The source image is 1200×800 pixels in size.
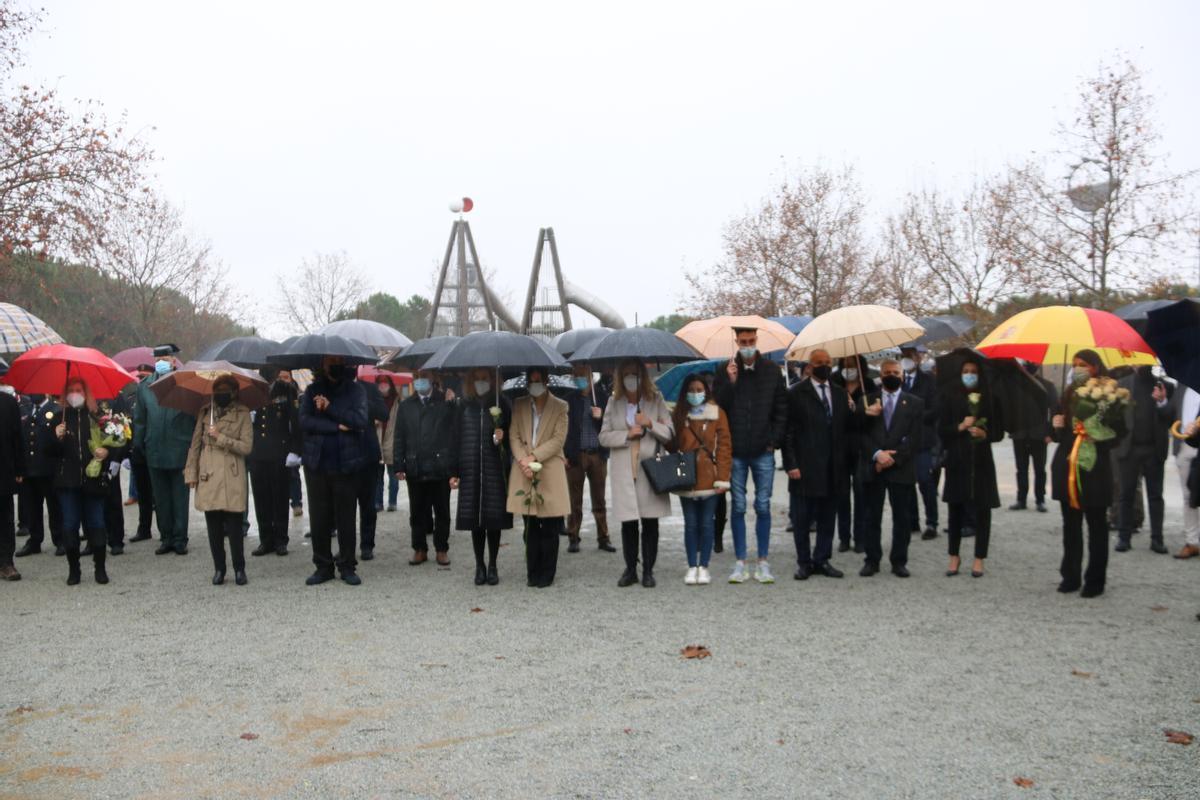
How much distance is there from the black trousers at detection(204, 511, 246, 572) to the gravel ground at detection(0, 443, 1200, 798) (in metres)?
0.30

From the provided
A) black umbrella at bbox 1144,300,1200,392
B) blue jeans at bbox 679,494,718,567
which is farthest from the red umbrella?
black umbrella at bbox 1144,300,1200,392

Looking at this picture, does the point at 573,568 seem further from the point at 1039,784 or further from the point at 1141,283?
the point at 1141,283

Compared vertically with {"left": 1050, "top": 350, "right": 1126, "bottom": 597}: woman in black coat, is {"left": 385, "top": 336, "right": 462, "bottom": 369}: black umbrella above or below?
above

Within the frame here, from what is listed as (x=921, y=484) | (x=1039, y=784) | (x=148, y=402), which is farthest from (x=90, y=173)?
(x=1039, y=784)

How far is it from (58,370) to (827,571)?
7.23m

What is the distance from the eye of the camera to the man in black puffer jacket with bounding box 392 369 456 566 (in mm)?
10070

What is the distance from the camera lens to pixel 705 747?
495 cm

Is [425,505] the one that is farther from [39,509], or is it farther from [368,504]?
[39,509]

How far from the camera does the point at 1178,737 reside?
4.97 metres

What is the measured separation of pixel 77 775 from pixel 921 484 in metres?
9.02

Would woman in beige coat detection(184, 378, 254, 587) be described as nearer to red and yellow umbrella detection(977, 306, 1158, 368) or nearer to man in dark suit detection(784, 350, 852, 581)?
man in dark suit detection(784, 350, 852, 581)

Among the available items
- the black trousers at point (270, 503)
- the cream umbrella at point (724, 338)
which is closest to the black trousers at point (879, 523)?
the cream umbrella at point (724, 338)

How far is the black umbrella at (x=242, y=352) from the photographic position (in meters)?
11.2

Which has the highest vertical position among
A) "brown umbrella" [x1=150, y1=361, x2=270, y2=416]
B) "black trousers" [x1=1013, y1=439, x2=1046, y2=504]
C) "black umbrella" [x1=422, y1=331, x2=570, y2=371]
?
"black umbrella" [x1=422, y1=331, x2=570, y2=371]
